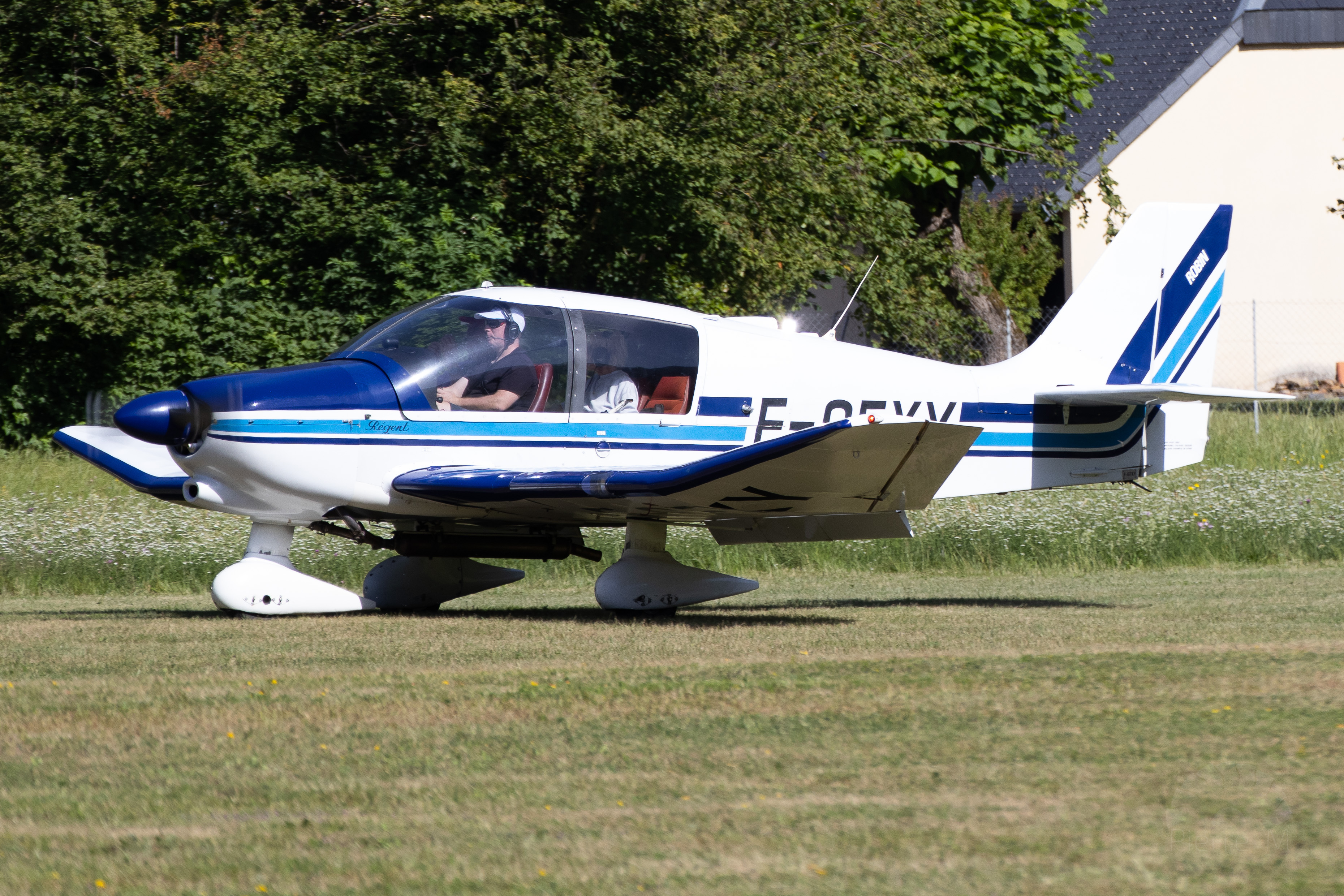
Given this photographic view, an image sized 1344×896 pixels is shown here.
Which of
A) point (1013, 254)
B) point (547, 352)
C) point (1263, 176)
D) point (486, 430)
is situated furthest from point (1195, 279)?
point (1263, 176)

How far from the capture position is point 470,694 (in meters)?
5.78

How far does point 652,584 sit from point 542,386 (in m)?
1.36

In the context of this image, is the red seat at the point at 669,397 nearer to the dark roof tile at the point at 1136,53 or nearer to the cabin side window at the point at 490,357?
the cabin side window at the point at 490,357

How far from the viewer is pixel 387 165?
16.5m

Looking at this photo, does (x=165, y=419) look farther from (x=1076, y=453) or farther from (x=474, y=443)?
(x=1076, y=453)

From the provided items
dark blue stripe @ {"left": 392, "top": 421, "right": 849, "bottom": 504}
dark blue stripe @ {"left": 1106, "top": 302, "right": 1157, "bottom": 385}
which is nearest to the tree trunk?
dark blue stripe @ {"left": 1106, "top": 302, "right": 1157, "bottom": 385}

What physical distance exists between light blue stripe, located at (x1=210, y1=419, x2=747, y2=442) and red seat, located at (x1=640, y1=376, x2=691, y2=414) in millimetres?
A: 97

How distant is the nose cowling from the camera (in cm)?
798

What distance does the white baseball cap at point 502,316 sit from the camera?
857cm

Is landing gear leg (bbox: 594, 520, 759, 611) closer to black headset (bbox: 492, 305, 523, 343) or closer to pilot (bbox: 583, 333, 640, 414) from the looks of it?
pilot (bbox: 583, 333, 640, 414)

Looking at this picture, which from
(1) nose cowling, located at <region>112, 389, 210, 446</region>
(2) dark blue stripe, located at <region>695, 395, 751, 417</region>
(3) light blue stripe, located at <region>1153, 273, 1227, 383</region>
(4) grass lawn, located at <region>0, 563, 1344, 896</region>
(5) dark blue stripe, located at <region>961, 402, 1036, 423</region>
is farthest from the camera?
(3) light blue stripe, located at <region>1153, 273, 1227, 383</region>

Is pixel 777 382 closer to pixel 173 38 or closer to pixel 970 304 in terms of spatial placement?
pixel 173 38

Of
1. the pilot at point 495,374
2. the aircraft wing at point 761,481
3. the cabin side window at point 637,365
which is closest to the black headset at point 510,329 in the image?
the pilot at point 495,374

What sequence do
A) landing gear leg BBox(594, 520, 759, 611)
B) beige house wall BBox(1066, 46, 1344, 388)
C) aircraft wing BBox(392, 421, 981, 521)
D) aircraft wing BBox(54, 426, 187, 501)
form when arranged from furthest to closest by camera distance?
beige house wall BBox(1066, 46, 1344, 388) < landing gear leg BBox(594, 520, 759, 611) < aircraft wing BBox(54, 426, 187, 501) < aircraft wing BBox(392, 421, 981, 521)
